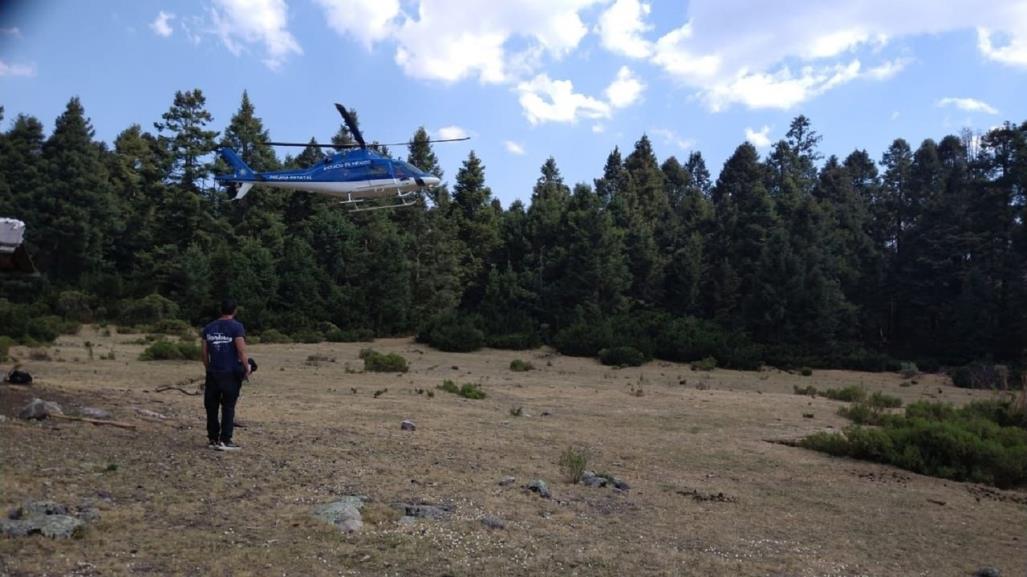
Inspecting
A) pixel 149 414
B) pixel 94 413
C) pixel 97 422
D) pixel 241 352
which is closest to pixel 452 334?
pixel 149 414

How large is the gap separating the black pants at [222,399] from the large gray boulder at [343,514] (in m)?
2.15

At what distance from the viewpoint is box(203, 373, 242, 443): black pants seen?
8117mm

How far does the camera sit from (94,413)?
921 cm

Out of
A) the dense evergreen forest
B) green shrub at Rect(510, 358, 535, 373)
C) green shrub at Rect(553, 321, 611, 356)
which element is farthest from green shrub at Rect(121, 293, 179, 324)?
green shrub at Rect(553, 321, 611, 356)

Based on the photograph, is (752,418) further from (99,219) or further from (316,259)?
(99,219)

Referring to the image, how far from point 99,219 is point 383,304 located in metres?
16.6

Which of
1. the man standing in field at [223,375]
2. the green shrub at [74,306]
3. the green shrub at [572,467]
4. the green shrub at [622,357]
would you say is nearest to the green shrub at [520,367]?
the green shrub at [622,357]

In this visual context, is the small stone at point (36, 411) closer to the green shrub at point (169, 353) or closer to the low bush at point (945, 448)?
the low bush at point (945, 448)

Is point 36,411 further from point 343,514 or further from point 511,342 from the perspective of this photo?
point 511,342

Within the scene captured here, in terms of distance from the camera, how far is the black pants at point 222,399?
320 inches

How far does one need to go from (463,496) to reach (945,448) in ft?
24.5

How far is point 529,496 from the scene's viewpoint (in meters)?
7.50

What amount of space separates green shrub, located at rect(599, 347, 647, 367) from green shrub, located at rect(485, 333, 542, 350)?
483 centimetres

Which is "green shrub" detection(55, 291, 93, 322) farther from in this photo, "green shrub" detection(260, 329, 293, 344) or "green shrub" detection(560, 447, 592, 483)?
"green shrub" detection(560, 447, 592, 483)
